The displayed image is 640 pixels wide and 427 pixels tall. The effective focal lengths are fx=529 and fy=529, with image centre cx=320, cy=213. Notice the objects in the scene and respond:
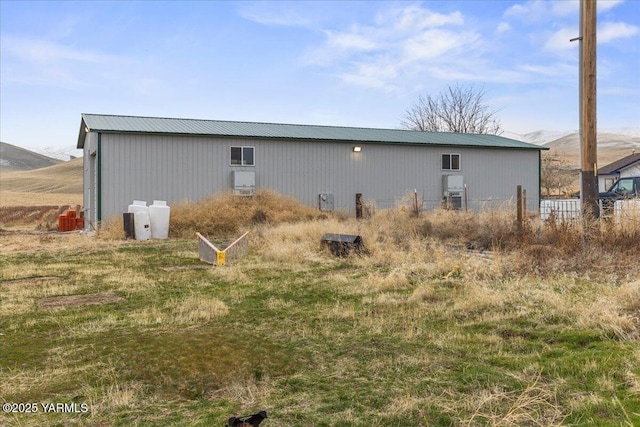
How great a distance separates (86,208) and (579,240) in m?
A: 19.0

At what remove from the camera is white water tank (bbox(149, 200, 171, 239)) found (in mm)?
15492

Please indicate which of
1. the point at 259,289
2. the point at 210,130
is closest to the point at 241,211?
the point at 210,130

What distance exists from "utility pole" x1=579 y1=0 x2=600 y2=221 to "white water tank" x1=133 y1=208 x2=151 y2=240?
11.3m

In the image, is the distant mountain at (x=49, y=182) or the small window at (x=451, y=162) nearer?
the small window at (x=451, y=162)

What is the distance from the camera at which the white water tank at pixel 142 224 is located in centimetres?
1506

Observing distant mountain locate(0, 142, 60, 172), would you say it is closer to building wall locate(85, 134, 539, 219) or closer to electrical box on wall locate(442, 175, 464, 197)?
building wall locate(85, 134, 539, 219)

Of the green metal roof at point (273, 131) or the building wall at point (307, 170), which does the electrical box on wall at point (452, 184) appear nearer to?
the building wall at point (307, 170)

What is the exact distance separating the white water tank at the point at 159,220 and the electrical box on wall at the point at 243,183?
154 inches

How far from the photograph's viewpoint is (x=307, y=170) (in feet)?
68.8

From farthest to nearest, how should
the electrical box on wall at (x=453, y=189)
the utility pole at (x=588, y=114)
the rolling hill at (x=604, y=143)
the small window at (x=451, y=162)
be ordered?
the rolling hill at (x=604, y=143) → the small window at (x=451, y=162) → the electrical box on wall at (x=453, y=189) → the utility pole at (x=588, y=114)

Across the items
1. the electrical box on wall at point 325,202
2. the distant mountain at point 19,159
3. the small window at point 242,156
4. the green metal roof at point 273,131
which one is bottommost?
the electrical box on wall at point 325,202

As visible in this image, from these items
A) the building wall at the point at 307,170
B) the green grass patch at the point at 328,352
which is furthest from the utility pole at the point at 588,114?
the building wall at the point at 307,170

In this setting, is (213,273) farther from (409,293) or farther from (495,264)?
(495,264)

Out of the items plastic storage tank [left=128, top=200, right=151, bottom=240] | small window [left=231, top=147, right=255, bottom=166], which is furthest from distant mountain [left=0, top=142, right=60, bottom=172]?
plastic storage tank [left=128, top=200, right=151, bottom=240]
